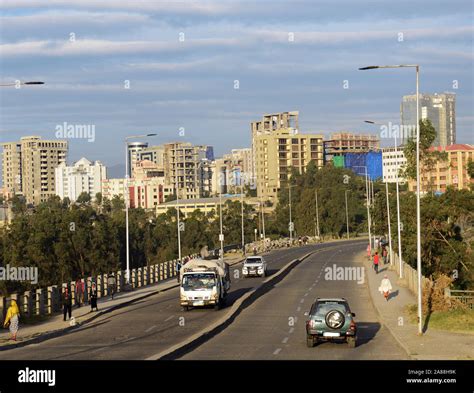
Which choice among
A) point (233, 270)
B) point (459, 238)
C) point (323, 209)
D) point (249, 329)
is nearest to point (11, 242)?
A: point (233, 270)

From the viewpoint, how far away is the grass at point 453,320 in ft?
107

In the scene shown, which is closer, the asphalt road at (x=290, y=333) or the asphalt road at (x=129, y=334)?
the asphalt road at (x=290, y=333)

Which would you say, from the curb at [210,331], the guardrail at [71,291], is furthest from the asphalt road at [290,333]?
the guardrail at [71,291]

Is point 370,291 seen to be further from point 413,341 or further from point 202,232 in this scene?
point 202,232

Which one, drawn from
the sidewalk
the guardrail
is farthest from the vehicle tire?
the guardrail

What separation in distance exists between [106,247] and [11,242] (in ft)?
46.5

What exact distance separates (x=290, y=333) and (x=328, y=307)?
4479mm

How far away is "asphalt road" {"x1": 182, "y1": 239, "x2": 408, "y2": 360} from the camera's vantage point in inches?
1065

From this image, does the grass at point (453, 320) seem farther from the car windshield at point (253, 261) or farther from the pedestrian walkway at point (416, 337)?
the car windshield at point (253, 261)

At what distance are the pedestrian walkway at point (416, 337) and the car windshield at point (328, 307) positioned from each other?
2.09 metres

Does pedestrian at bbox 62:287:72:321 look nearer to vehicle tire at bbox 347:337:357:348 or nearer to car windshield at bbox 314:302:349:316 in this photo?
car windshield at bbox 314:302:349:316

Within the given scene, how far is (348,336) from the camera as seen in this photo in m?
28.9

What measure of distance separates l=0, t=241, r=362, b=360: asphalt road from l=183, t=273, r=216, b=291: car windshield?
3.76 ft
